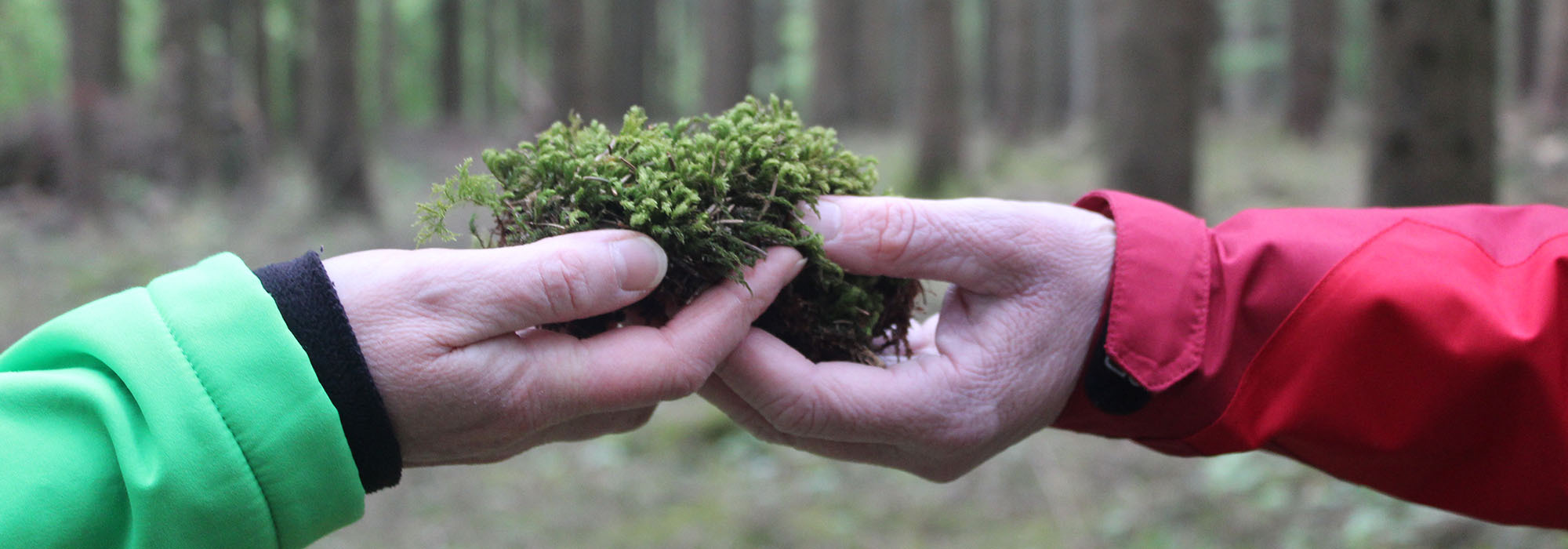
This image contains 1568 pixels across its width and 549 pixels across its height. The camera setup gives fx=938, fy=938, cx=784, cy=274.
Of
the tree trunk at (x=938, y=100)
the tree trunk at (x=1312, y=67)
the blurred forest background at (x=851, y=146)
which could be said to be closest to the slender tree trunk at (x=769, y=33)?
the blurred forest background at (x=851, y=146)

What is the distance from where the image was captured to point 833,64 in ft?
60.3

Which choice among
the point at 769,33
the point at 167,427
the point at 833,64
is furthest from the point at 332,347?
the point at 769,33

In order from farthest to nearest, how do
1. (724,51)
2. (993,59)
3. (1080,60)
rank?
(993,59) < (1080,60) < (724,51)

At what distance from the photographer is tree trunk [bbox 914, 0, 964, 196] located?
10484 millimetres

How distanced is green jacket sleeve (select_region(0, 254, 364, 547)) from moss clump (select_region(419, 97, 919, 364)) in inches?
17.5

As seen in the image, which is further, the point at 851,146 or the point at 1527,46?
the point at 1527,46

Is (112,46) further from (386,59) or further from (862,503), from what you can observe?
(862,503)

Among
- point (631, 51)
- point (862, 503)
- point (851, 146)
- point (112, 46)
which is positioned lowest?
point (862, 503)

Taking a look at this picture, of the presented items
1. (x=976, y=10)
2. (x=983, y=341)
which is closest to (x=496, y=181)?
(x=983, y=341)

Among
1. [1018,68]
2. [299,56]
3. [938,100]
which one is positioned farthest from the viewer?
[299,56]

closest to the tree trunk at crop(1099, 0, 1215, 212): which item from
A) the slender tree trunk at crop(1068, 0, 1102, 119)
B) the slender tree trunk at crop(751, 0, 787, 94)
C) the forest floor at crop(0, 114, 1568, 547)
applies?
the forest floor at crop(0, 114, 1568, 547)

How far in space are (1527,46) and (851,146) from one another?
1623 centimetres

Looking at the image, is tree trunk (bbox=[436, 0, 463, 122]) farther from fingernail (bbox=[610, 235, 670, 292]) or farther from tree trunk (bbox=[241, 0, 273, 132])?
fingernail (bbox=[610, 235, 670, 292])

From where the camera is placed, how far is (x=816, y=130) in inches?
88.9
